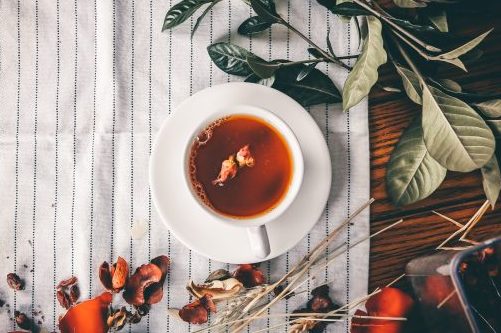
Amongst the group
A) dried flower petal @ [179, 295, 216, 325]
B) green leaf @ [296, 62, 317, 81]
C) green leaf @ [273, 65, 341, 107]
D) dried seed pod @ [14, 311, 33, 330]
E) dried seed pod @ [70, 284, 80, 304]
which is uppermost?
green leaf @ [296, 62, 317, 81]

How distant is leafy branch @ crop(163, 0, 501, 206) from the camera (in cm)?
79

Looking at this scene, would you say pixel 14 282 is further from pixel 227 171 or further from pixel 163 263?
pixel 227 171

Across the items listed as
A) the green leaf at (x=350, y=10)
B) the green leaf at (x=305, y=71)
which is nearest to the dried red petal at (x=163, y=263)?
the green leaf at (x=305, y=71)

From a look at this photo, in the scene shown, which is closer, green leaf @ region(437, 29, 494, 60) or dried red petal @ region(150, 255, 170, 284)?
green leaf @ region(437, 29, 494, 60)

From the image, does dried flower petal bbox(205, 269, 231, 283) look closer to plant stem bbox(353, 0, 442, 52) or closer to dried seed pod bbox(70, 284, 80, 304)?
dried seed pod bbox(70, 284, 80, 304)

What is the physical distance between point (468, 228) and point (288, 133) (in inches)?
13.1

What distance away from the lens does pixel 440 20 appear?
84 cm

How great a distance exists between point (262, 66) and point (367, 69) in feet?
0.48

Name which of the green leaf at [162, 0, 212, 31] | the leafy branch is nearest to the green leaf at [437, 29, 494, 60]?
the leafy branch

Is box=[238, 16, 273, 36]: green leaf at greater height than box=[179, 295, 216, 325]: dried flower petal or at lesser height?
greater

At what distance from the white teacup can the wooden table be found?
155 mm

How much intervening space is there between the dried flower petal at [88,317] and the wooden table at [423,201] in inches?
A: 16.2

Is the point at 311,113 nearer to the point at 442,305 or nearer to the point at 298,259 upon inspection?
the point at 298,259

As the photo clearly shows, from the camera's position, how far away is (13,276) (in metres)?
0.88
